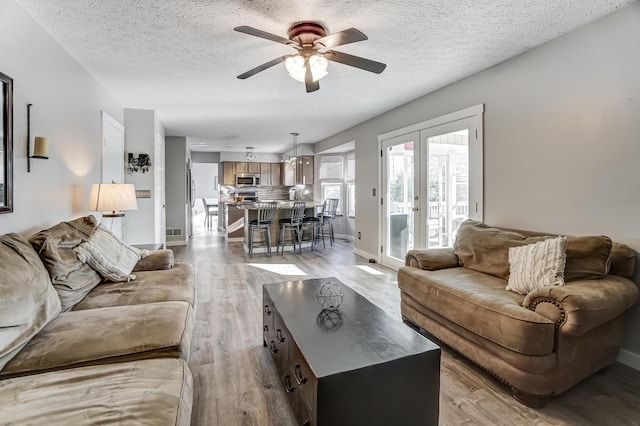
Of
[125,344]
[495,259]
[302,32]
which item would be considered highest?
[302,32]

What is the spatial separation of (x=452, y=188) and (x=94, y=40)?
12.6 feet

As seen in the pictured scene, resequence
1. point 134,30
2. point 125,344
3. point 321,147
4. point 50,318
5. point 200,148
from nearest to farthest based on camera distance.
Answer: point 125,344, point 50,318, point 134,30, point 321,147, point 200,148

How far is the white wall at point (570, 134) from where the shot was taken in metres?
2.26

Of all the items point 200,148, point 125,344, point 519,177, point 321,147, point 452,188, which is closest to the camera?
point 125,344

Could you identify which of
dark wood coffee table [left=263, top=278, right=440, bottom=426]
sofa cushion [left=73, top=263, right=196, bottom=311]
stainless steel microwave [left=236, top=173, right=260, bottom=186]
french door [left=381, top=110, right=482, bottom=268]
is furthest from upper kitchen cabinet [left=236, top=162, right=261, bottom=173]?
dark wood coffee table [left=263, top=278, right=440, bottom=426]

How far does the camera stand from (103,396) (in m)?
1.14

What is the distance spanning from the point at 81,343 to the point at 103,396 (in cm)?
50

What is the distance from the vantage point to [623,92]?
228cm

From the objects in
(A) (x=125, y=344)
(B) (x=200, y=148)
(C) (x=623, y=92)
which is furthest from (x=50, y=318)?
(B) (x=200, y=148)

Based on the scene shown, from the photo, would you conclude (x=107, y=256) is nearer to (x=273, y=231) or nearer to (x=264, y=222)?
(x=264, y=222)

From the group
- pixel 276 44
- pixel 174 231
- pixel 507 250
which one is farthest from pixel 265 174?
pixel 507 250

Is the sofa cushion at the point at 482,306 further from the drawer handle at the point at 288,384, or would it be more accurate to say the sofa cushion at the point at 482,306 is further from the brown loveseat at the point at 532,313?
the drawer handle at the point at 288,384

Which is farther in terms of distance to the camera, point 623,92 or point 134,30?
point 134,30

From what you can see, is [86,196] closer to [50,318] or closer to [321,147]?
[50,318]
